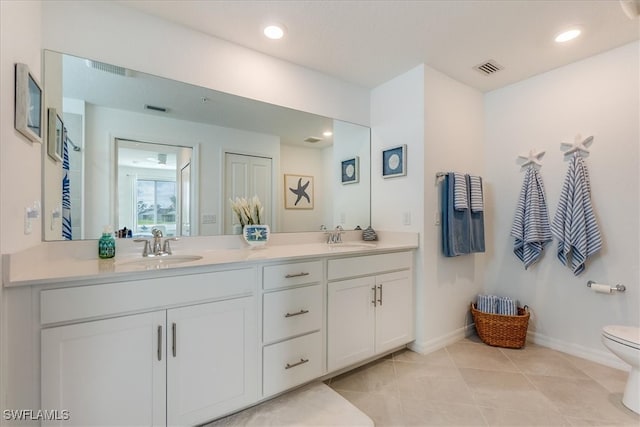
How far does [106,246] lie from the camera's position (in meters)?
1.65

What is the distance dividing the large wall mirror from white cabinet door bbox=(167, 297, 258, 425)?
0.72 metres

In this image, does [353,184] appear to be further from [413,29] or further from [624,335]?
[624,335]

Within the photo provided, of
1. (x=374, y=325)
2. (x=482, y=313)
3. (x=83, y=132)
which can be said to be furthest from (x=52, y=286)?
(x=482, y=313)

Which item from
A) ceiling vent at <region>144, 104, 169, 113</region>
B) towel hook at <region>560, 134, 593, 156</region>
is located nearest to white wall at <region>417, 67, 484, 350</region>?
towel hook at <region>560, 134, 593, 156</region>

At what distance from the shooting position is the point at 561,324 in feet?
7.95

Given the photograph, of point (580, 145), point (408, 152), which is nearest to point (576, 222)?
point (580, 145)

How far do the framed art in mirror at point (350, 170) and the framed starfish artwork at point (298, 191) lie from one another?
1.24ft

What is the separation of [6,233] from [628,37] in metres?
3.67

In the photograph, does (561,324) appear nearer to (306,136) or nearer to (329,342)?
(329,342)

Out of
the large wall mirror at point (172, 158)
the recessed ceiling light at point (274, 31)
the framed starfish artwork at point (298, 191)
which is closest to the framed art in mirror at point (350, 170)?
the large wall mirror at point (172, 158)

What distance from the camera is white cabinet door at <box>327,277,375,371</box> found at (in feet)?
6.28

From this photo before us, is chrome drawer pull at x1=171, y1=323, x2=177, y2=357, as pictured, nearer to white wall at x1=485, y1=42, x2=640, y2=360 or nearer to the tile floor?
the tile floor

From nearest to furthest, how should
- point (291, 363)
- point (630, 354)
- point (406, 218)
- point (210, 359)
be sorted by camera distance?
point (210, 359), point (630, 354), point (291, 363), point (406, 218)

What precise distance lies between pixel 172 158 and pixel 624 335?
9.79 ft
